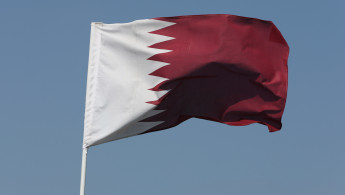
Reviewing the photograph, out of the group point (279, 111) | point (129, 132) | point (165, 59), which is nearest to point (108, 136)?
point (129, 132)

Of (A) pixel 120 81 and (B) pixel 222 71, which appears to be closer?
(A) pixel 120 81

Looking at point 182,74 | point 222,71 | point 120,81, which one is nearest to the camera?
point 120,81

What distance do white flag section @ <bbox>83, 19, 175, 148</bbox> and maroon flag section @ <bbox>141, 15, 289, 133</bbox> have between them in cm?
23

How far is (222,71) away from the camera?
59.2 ft

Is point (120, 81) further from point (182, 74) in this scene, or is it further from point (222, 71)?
point (222, 71)

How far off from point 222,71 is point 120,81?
9.50 ft

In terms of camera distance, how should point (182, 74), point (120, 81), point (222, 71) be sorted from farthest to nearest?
point (222, 71) → point (182, 74) → point (120, 81)

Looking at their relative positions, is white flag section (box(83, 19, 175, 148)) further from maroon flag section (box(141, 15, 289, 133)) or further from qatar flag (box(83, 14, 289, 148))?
maroon flag section (box(141, 15, 289, 133))

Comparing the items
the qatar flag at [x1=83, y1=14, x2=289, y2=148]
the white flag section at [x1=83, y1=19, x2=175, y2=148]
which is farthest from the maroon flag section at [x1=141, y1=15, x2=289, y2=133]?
the white flag section at [x1=83, y1=19, x2=175, y2=148]

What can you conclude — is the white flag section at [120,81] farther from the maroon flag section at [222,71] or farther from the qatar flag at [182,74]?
the maroon flag section at [222,71]

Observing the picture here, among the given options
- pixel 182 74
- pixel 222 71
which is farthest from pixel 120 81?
pixel 222 71

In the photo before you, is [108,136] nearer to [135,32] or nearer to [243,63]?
[135,32]

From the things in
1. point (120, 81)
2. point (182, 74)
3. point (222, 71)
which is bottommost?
point (120, 81)

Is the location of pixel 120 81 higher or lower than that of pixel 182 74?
lower
